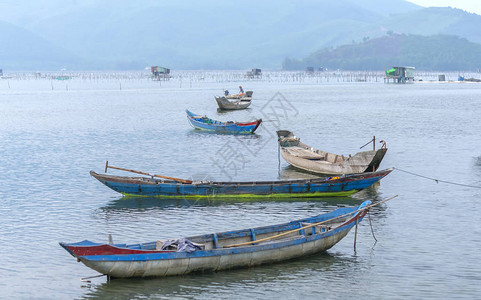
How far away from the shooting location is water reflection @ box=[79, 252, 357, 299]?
20172mm

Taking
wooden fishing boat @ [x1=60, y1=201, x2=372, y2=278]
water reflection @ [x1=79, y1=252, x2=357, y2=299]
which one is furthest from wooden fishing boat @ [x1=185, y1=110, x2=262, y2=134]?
water reflection @ [x1=79, y1=252, x2=357, y2=299]

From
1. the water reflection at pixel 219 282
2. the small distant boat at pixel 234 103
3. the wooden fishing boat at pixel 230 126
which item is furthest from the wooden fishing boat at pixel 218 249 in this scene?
the small distant boat at pixel 234 103

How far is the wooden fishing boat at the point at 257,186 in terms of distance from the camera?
31.2 m

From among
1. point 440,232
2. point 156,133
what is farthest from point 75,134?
point 440,232

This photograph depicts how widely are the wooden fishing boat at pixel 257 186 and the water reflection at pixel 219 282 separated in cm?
886

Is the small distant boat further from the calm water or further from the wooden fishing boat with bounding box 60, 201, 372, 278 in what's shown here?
the wooden fishing boat with bounding box 60, 201, 372, 278

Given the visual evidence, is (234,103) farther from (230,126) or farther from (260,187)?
(260,187)

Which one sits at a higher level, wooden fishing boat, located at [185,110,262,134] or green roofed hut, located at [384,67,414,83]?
green roofed hut, located at [384,67,414,83]

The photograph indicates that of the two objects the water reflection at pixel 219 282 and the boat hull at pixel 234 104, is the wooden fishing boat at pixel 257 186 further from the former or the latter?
the boat hull at pixel 234 104

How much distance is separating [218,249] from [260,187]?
10627 millimetres

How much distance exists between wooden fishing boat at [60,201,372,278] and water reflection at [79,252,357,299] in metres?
0.29

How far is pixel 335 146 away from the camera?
52125 mm

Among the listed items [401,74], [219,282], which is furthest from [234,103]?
[401,74]

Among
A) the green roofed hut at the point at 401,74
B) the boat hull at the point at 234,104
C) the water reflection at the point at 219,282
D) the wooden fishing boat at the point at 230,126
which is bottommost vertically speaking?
the water reflection at the point at 219,282
